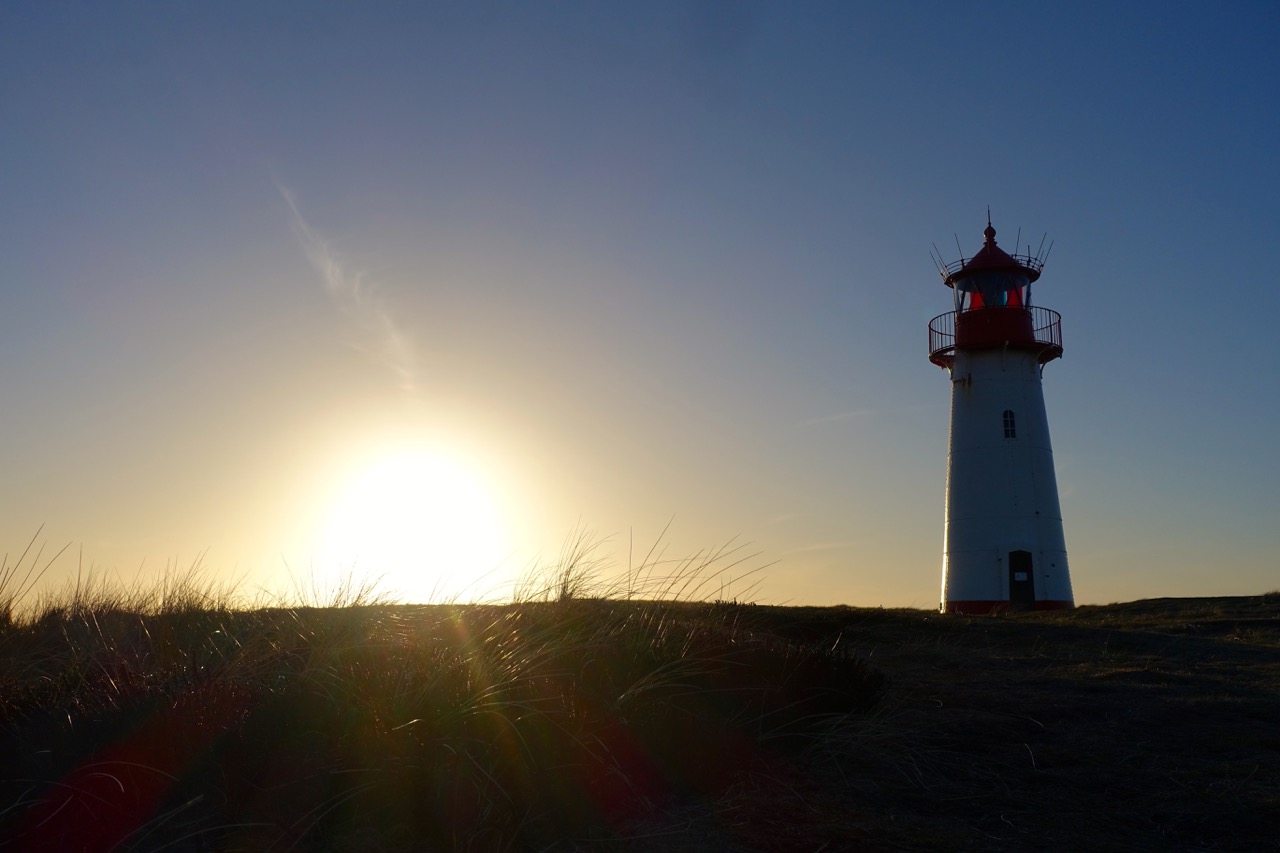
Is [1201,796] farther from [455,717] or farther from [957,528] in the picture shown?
[957,528]

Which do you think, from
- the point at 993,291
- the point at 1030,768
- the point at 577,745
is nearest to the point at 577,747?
the point at 577,745

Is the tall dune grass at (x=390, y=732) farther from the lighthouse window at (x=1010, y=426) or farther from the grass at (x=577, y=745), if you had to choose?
the lighthouse window at (x=1010, y=426)

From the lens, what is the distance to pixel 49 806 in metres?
4.24

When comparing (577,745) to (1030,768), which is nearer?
(577,745)

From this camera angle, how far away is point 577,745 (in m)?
5.16

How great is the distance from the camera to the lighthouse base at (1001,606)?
21.8 metres

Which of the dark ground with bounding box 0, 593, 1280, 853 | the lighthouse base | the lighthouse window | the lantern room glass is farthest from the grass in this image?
the lantern room glass

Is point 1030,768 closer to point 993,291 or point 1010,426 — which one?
point 1010,426

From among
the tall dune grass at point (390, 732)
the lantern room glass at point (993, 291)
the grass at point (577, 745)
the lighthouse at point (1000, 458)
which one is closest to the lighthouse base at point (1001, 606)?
the lighthouse at point (1000, 458)

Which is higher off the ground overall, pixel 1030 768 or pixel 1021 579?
pixel 1021 579

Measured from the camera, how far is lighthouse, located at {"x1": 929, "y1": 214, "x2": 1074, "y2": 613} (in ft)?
73.2

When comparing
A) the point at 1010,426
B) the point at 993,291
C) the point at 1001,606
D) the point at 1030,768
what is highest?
the point at 993,291

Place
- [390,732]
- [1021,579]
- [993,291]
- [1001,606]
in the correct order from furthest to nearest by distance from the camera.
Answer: [993,291], [1021,579], [1001,606], [390,732]

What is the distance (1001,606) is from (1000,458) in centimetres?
330
